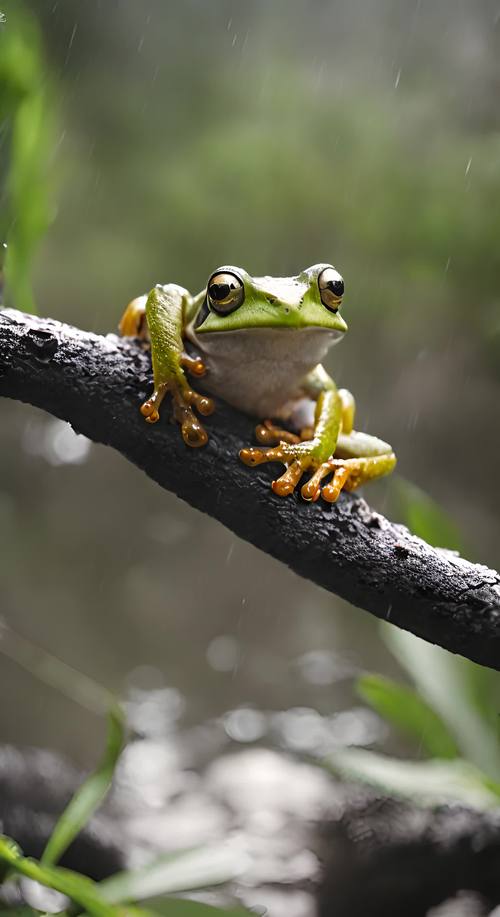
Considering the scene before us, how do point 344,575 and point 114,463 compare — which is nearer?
point 344,575

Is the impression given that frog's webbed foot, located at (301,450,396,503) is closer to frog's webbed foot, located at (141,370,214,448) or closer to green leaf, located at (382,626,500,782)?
frog's webbed foot, located at (141,370,214,448)

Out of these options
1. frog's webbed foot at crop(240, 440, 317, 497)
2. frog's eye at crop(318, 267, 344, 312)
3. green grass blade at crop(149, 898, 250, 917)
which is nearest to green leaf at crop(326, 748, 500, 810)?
green grass blade at crop(149, 898, 250, 917)

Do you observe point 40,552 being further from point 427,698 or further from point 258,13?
point 258,13

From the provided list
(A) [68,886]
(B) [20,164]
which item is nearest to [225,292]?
(B) [20,164]

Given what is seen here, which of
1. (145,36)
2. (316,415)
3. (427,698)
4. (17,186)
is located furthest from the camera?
(145,36)

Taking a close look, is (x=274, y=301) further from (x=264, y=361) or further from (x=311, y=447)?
(x=311, y=447)

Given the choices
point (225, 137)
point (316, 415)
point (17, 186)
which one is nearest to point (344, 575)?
point (316, 415)
